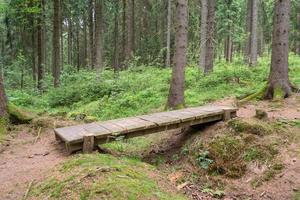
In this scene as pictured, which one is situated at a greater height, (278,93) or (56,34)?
(56,34)

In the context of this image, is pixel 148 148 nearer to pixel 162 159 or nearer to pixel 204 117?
pixel 162 159

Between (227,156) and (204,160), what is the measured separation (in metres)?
0.45

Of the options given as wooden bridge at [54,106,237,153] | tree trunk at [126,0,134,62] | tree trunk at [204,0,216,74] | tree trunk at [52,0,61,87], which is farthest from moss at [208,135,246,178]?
tree trunk at [126,0,134,62]

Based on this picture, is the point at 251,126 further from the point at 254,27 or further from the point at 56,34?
the point at 56,34

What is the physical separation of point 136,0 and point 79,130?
24.2 m

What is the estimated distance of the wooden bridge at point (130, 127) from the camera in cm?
563

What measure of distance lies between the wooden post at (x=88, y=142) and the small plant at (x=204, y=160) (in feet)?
6.95

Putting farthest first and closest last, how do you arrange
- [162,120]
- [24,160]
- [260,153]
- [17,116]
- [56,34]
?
[56,34] < [17,116] < [162,120] < [24,160] < [260,153]

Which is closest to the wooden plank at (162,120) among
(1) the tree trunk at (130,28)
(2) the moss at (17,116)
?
(2) the moss at (17,116)

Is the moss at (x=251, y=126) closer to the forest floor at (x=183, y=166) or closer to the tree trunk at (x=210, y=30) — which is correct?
the forest floor at (x=183, y=166)

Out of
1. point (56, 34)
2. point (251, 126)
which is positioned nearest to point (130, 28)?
point (56, 34)

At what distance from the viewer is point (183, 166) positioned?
6.14 metres

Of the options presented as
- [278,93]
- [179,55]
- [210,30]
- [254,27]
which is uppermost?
[254,27]

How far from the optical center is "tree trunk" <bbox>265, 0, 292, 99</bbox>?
9.09 meters
